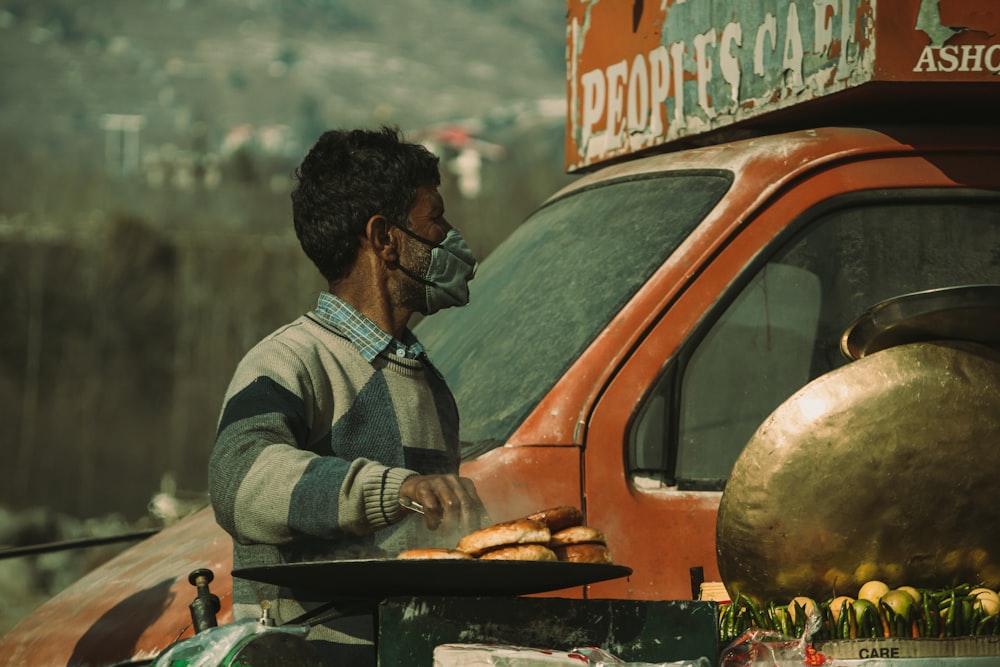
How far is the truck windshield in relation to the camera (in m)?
3.61

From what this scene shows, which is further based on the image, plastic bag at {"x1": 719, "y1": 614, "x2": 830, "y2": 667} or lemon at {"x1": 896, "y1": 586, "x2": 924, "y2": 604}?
lemon at {"x1": 896, "y1": 586, "x2": 924, "y2": 604}

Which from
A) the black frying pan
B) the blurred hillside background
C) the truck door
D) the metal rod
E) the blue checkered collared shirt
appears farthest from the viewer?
the blurred hillside background

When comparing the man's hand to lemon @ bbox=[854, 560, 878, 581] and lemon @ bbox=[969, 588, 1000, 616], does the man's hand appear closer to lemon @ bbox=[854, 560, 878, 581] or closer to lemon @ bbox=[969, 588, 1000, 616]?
lemon @ bbox=[854, 560, 878, 581]

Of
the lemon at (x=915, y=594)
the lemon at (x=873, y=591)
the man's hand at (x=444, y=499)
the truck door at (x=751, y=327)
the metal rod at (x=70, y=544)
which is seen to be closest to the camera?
the man's hand at (x=444, y=499)

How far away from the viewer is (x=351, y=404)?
9.48 feet

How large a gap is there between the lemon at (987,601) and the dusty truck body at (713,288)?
0.73 metres

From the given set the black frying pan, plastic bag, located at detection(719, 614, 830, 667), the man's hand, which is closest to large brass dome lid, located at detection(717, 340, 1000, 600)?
plastic bag, located at detection(719, 614, 830, 667)

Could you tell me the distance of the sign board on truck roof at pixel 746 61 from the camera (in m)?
3.59

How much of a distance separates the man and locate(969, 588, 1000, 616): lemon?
0.92m

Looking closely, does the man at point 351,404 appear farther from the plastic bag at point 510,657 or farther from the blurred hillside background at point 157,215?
the blurred hillside background at point 157,215

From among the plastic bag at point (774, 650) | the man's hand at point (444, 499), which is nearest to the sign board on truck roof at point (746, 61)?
the plastic bag at point (774, 650)

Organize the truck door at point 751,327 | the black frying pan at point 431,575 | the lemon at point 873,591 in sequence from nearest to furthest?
1. the black frying pan at point 431,575
2. the lemon at point 873,591
3. the truck door at point 751,327

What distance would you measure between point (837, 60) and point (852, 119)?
0.31 meters

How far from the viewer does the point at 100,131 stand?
102m
